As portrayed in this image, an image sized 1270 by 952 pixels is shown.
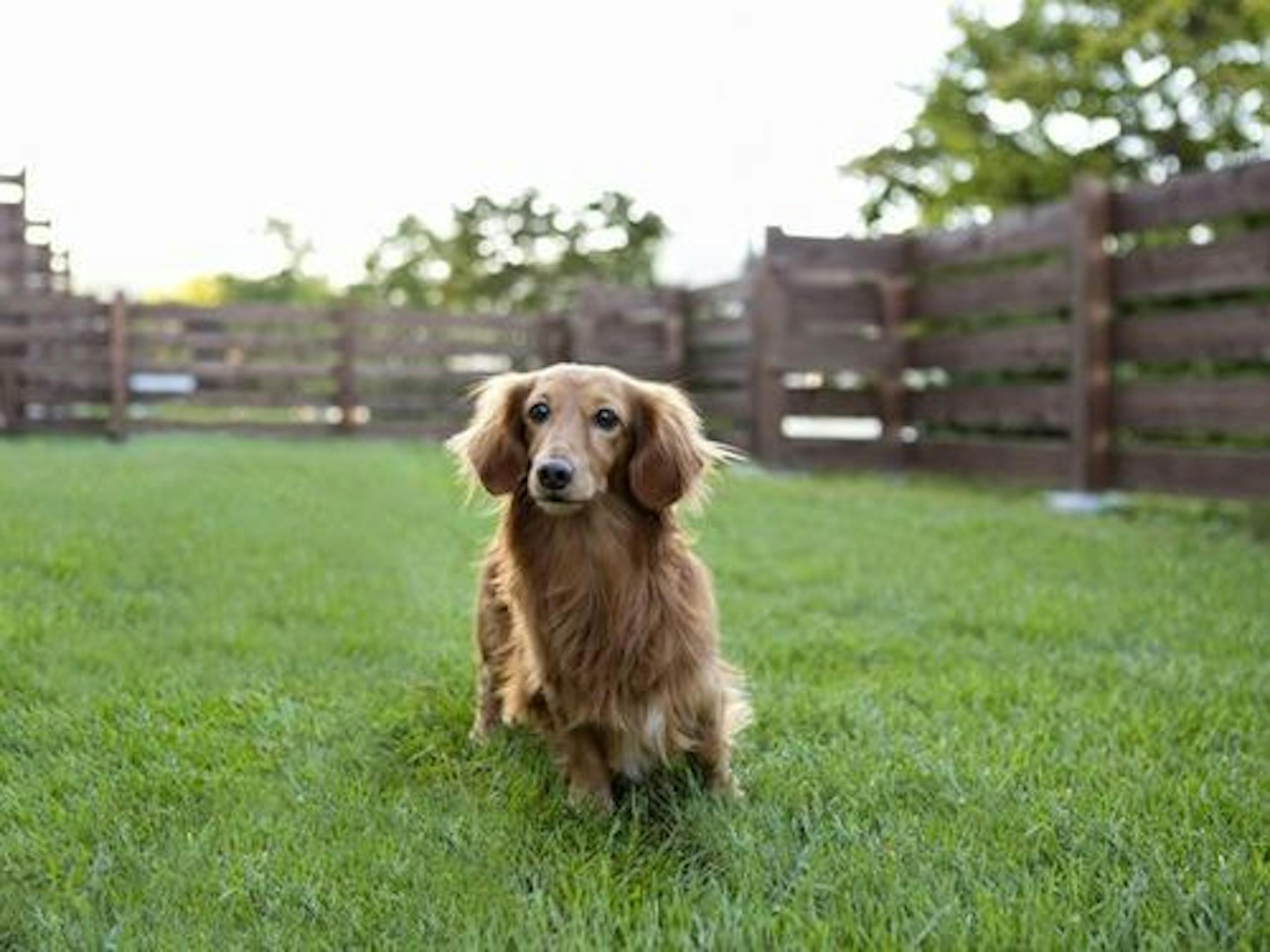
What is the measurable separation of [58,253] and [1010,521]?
45.8 feet

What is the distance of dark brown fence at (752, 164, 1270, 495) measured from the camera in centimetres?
711

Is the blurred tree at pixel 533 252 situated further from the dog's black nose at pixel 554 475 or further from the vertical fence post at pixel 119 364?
the dog's black nose at pixel 554 475

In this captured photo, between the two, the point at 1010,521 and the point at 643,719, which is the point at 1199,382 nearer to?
the point at 1010,521

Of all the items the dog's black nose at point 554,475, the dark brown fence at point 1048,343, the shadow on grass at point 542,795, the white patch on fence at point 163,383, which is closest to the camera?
the shadow on grass at point 542,795

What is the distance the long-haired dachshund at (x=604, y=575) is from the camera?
2691 mm

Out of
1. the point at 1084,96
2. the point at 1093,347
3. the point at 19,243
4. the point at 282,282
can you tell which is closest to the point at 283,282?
the point at 282,282

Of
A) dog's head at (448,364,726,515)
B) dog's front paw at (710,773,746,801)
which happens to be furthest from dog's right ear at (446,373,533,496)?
dog's front paw at (710,773,746,801)

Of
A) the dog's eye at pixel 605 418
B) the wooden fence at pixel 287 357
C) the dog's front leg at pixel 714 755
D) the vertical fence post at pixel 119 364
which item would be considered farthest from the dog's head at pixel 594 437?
the vertical fence post at pixel 119 364

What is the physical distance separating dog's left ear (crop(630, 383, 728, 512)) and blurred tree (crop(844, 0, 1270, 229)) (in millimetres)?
10976

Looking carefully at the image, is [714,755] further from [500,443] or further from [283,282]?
[283,282]

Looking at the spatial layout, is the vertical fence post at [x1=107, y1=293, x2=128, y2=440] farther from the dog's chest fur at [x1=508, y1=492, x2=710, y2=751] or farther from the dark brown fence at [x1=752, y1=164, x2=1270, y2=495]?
the dog's chest fur at [x1=508, y1=492, x2=710, y2=751]

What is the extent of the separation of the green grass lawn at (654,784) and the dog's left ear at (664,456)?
610 millimetres

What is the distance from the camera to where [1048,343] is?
27.9 feet

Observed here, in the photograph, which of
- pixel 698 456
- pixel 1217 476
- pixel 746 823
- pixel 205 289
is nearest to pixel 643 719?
pixel 746 823
